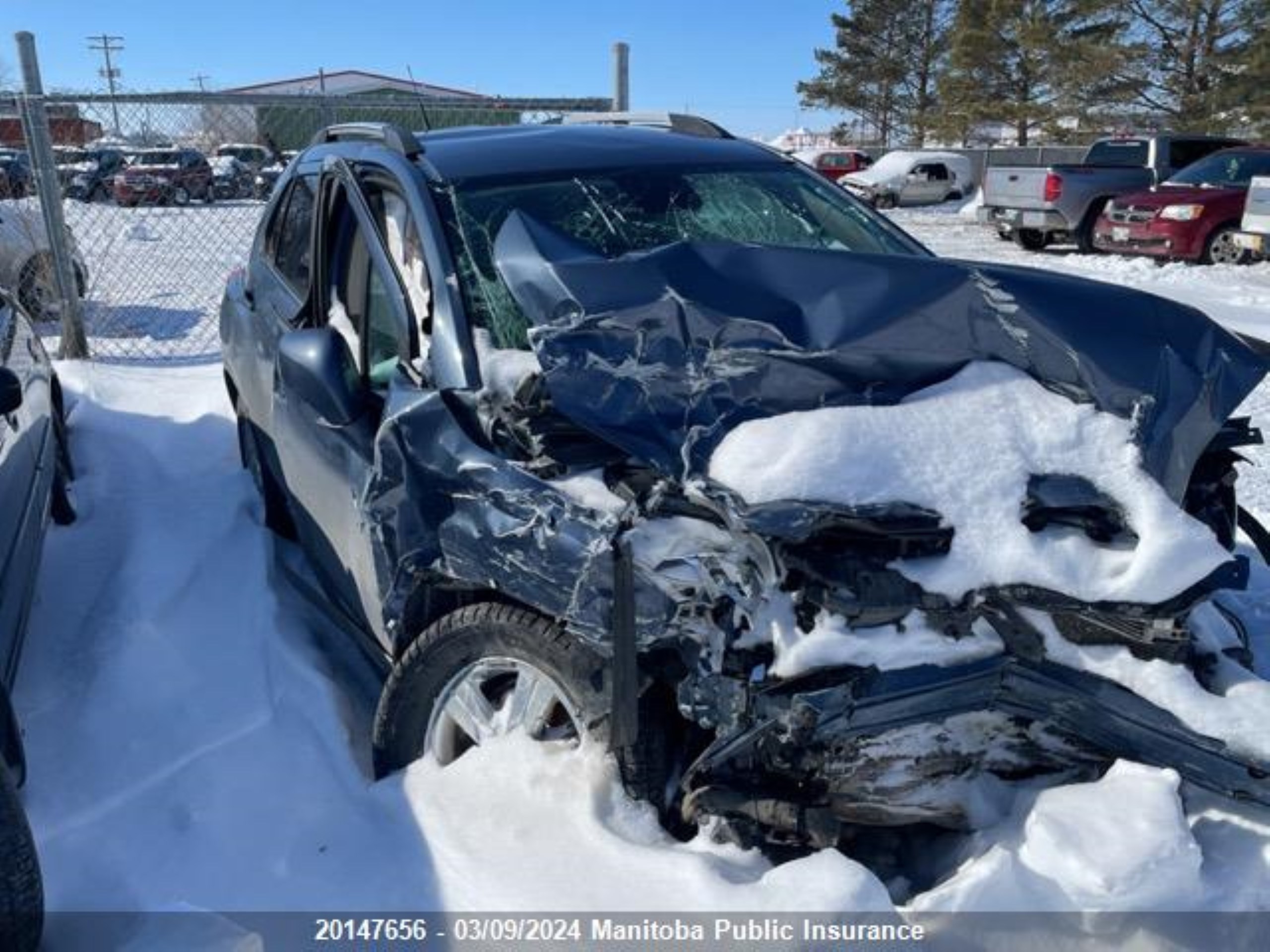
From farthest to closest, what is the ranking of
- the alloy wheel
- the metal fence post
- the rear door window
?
the rear door window, the metal fence post, the alloy wheel

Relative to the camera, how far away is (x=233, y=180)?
69.3 feet

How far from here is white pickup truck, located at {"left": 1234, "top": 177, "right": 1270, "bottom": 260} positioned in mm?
12703

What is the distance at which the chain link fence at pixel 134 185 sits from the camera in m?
7.80

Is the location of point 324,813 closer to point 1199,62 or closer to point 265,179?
point 265,179

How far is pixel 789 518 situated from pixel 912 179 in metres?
29.6

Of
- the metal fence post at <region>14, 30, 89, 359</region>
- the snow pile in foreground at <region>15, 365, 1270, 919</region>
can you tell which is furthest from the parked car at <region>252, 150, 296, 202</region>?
the snow pile in foreground at <region>15, 365, 1270, 919</region>

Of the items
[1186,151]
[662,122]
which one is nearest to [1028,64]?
[1186,151]

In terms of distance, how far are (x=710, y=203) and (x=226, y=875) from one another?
2.46 m

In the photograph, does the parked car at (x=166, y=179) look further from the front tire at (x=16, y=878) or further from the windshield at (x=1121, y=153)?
the windshield at (x=1121, y=153)

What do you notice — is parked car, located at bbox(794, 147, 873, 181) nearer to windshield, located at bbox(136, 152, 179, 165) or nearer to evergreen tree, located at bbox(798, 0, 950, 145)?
evergreen tree, located at bbox(798, 0, 950, 145)

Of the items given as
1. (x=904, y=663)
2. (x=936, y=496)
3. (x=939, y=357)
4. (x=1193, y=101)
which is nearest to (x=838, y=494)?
(x=936, y=496)

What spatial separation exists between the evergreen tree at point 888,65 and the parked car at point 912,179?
1131 centimetres

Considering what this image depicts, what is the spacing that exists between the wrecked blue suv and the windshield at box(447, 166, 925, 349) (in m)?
0.03

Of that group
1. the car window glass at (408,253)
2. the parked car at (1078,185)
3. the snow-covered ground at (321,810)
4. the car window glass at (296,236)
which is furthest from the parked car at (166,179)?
the parked car at (1078,185)
